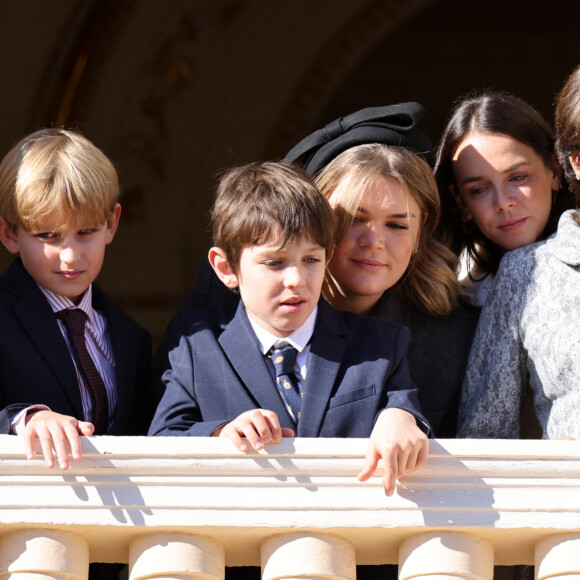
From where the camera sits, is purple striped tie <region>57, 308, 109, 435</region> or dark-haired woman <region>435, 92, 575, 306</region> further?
dark-haired woman <region>435, 92, 575, 306</region>

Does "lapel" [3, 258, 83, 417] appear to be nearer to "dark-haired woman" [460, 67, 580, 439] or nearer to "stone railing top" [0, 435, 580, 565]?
"stone railing top" [0, 435, 580, 565]

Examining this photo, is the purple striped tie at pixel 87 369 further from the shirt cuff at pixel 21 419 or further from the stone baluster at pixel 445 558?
the stone baluster at pixel 445 558

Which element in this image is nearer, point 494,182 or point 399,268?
point 399,268

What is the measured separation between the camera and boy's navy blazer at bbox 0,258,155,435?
195 centimetres

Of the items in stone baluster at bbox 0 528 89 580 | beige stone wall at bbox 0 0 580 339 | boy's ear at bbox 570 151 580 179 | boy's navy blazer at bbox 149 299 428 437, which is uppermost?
beige stone wall at bbox 0 0 580 339

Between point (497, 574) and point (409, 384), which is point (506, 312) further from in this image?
point (497, 574)

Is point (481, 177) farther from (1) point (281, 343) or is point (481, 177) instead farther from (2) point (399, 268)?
(1) point (281, 343)

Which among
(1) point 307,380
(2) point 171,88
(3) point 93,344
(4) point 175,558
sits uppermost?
(2) point 171,88

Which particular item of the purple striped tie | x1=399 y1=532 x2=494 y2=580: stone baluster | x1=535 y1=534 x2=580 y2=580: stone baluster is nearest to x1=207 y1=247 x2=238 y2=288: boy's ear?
the purple striped tie

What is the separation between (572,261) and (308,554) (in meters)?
0.82

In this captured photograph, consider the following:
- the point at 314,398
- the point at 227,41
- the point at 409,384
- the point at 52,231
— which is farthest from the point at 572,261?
the point at 227,41

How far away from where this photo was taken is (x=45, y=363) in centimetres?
197

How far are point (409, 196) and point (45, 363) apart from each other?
786 millimetres

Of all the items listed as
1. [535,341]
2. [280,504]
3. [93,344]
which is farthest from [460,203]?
[280,504]
